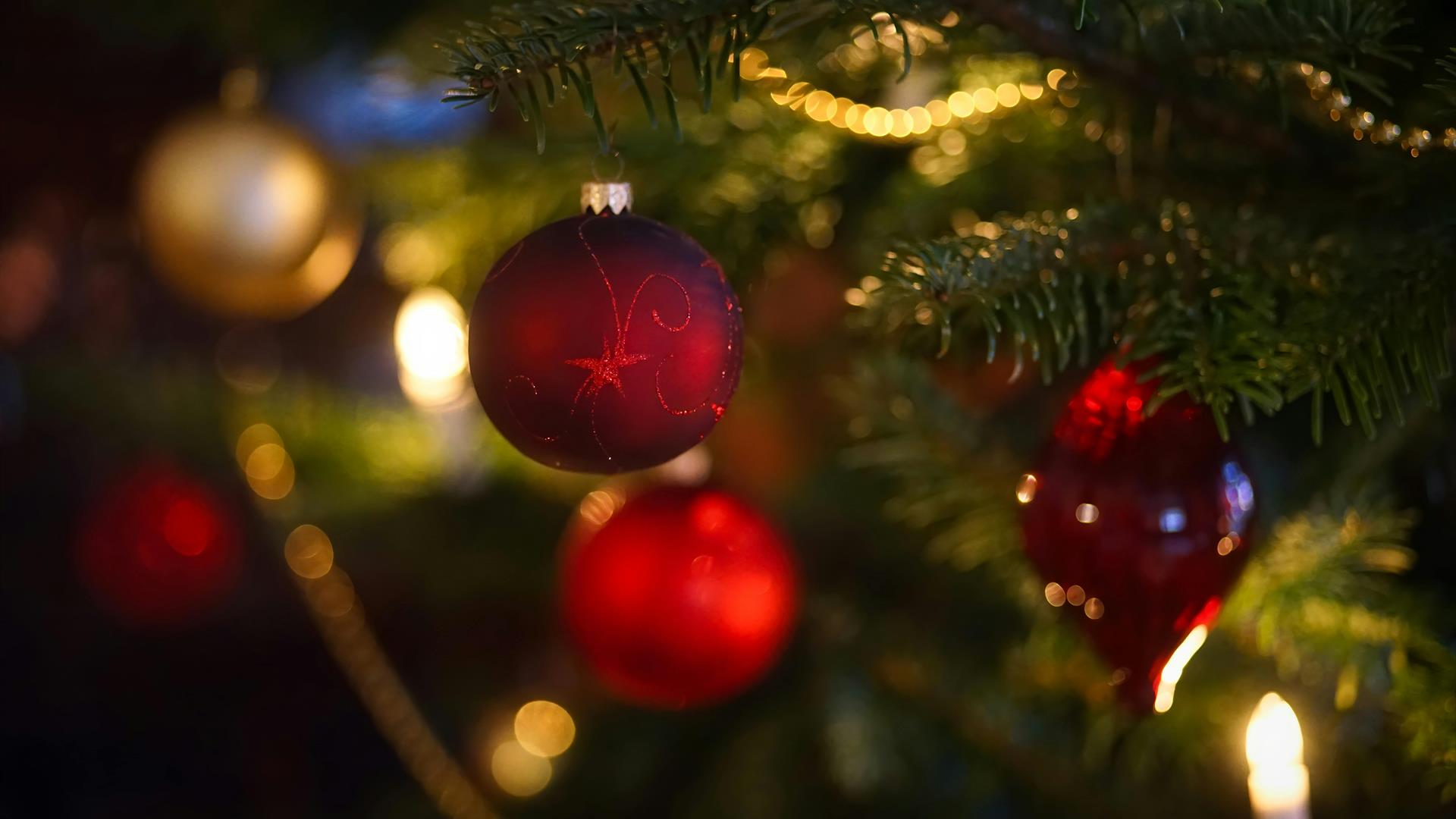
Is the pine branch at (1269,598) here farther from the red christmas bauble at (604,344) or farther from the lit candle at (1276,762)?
the red christmas bauble at (604,344)

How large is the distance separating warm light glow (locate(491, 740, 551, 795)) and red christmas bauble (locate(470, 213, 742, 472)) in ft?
2.66

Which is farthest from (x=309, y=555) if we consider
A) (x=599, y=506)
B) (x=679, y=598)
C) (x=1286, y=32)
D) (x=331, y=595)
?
(x=1286, y=32)

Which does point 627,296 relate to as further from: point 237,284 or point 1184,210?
point 237,284

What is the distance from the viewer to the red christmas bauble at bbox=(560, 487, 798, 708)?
1.76 feet

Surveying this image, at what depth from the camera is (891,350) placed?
0.50m

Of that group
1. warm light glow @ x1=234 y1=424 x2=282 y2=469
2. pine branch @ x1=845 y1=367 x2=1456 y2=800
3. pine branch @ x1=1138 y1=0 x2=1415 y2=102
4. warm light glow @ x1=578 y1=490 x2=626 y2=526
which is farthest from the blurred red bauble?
pine branch @ x1=1138 y1=0 x2=1415 y2=102

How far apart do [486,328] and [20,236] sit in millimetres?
1371

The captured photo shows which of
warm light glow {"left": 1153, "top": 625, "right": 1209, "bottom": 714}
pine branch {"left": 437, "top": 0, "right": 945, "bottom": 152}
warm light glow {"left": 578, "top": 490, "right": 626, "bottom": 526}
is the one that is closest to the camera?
pine branch {"left": 437, "top": 0, "right": 945, "bottom": 152}

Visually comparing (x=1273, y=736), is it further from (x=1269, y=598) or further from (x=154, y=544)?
(x=154, y=544)

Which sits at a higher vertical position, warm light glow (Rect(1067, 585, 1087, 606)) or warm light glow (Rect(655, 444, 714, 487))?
warm light glow (Rect(1067, 585, 1087, 606))

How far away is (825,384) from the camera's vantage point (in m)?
0.68

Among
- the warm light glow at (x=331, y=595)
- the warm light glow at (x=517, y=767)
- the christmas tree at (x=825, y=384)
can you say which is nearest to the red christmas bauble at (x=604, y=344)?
the christmas tree at (x=825, y=384)

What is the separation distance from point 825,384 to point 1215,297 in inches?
13.0

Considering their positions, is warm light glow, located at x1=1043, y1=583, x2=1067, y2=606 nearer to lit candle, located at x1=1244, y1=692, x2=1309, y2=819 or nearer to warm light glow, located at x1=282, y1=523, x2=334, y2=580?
lit candle, located at x1=1244, y1=692, x2=1309, y2=819
